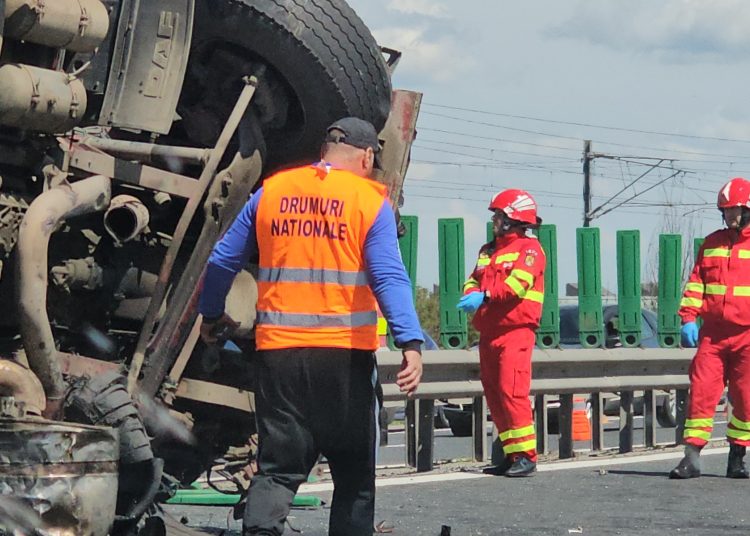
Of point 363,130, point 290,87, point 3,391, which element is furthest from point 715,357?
point 3,391

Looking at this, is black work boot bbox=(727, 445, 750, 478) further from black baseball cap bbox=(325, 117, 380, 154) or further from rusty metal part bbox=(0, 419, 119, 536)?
rusty metal part bbox=(0, 419, 119, 536)

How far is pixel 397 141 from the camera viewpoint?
23.7 ft

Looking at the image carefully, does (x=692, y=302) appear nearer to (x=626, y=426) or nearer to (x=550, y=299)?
(x=626, y=426)

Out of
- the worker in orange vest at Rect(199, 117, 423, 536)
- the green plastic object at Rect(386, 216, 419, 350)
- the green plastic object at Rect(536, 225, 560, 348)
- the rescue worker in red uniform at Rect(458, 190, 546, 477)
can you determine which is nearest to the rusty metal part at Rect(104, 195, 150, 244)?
the worker in orange vest at Rect(199, 117, 423, 536)

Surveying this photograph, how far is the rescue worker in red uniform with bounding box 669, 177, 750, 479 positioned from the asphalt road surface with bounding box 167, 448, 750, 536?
0.35m

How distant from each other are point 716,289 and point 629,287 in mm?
3625

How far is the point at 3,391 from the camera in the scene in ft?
17.6

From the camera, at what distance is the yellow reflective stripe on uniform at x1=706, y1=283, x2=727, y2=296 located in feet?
33.4

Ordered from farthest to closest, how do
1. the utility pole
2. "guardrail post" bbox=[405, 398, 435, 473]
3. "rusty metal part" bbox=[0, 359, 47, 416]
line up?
the utility pole, "guardrail post" bbox=[405, 398, 435, 473], "rusty metal part" bbox=[0, 359, 47, 416]

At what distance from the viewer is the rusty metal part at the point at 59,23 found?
5.43m

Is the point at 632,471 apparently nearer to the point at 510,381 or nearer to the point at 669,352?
the point at 510,381

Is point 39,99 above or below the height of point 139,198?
above

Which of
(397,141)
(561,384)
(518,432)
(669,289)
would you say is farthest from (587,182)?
(397,141)

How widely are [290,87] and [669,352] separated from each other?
6.57m
